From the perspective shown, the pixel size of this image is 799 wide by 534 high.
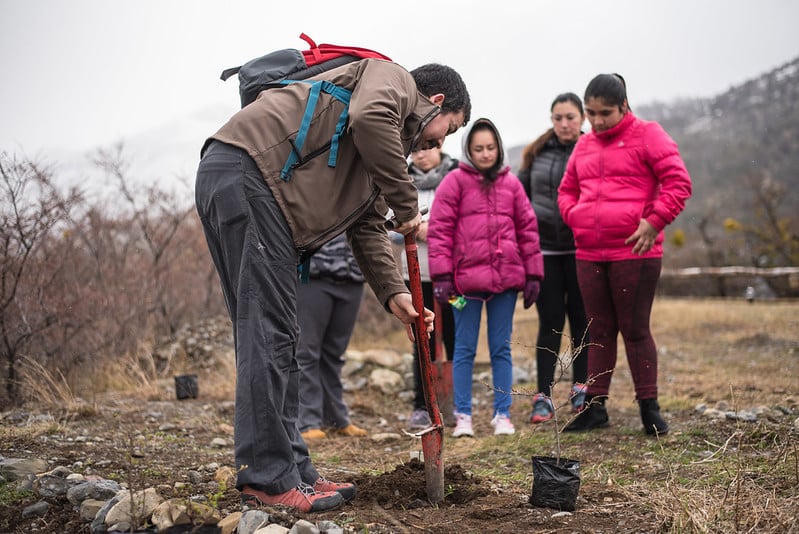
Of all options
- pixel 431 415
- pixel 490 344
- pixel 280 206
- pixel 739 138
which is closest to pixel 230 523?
A: pixel 431 415

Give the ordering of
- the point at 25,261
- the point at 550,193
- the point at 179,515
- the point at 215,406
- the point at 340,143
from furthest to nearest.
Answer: the point at 215,406 < the point at 25,261 < the point at 550,193 < the point at 340,143 < the point at 179,515

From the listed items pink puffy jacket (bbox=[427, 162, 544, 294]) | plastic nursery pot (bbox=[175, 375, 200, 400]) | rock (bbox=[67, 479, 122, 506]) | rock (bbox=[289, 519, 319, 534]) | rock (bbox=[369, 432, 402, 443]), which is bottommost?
rock (bbox=[369, 432, 402, 443])

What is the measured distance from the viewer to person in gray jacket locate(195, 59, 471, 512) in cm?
275

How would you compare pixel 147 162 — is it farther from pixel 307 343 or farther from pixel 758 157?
pixel 758 157

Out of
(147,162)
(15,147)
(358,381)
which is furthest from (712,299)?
(15,147)

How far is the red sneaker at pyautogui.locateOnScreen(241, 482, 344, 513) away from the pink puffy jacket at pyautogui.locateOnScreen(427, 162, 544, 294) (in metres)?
2.22

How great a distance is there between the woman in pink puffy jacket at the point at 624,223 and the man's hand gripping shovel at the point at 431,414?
1487 millimetres

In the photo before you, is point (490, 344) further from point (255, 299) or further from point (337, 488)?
point (255, 299)

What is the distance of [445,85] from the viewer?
3.16 m

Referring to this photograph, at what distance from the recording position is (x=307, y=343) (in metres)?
4.84

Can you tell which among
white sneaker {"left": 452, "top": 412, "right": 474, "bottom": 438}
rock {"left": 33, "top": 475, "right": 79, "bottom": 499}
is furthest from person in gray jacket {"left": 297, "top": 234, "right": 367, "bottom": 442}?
rock {"left": 33, "top": 475, "right": 79, "bottom": 499}

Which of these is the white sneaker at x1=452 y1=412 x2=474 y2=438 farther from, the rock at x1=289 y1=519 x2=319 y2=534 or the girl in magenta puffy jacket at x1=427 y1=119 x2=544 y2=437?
the rock at x1=289 y1=519 x2=319 y2=534

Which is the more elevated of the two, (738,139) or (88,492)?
(738,139)

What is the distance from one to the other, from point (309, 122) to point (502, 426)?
2715 mm
